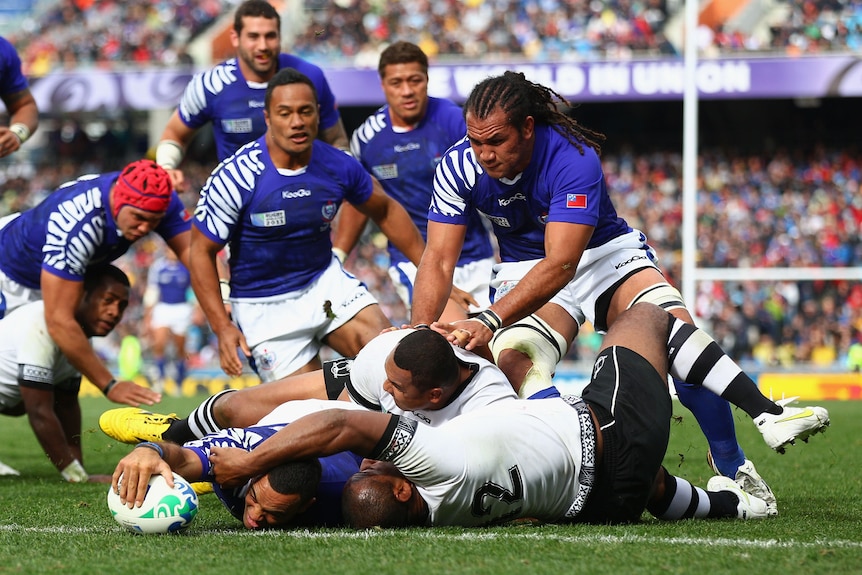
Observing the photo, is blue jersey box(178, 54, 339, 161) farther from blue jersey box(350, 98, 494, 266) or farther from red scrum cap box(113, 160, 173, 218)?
red scrum cap box(113, 160, 173, 218)

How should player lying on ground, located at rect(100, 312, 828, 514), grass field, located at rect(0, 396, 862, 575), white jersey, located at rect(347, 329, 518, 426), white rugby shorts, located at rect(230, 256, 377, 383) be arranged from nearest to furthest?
grass field, located at rect(0, 396, 862, 575), player lying on ground, located at rect(100, 312, 828, 514), white jersey, located at rect(347, 329, 518, 426), white rugby shorts, located at rect(230, 256, 377, 383)

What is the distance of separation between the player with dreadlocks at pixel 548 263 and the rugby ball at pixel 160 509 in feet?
4.47

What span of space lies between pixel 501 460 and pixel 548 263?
1.35 meters

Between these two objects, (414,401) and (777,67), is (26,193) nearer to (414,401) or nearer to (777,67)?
(777,67)

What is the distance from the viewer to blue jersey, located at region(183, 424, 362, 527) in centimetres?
474

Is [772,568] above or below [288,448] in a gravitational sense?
below

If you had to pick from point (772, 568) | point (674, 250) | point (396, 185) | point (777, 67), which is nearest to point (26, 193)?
point (674, 250)

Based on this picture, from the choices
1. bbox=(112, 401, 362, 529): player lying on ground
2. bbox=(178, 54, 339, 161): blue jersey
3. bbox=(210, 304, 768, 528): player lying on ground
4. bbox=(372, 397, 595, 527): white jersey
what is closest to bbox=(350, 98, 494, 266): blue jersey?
bbox=(178, 54, 339, 161): blue jersey

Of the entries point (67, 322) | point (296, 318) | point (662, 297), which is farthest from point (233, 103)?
point (662, 297)

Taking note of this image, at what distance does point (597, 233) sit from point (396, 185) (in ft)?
9.25

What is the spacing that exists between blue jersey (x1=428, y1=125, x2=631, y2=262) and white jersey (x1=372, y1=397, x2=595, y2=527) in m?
1.26

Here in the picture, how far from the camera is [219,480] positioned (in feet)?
14.9

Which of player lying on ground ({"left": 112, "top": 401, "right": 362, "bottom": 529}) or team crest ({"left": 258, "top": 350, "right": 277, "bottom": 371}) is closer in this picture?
player lying on ground ({"left": 112, "top": 401, "right": 362, "bottom": 529})

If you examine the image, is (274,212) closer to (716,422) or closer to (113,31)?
(716,422)
